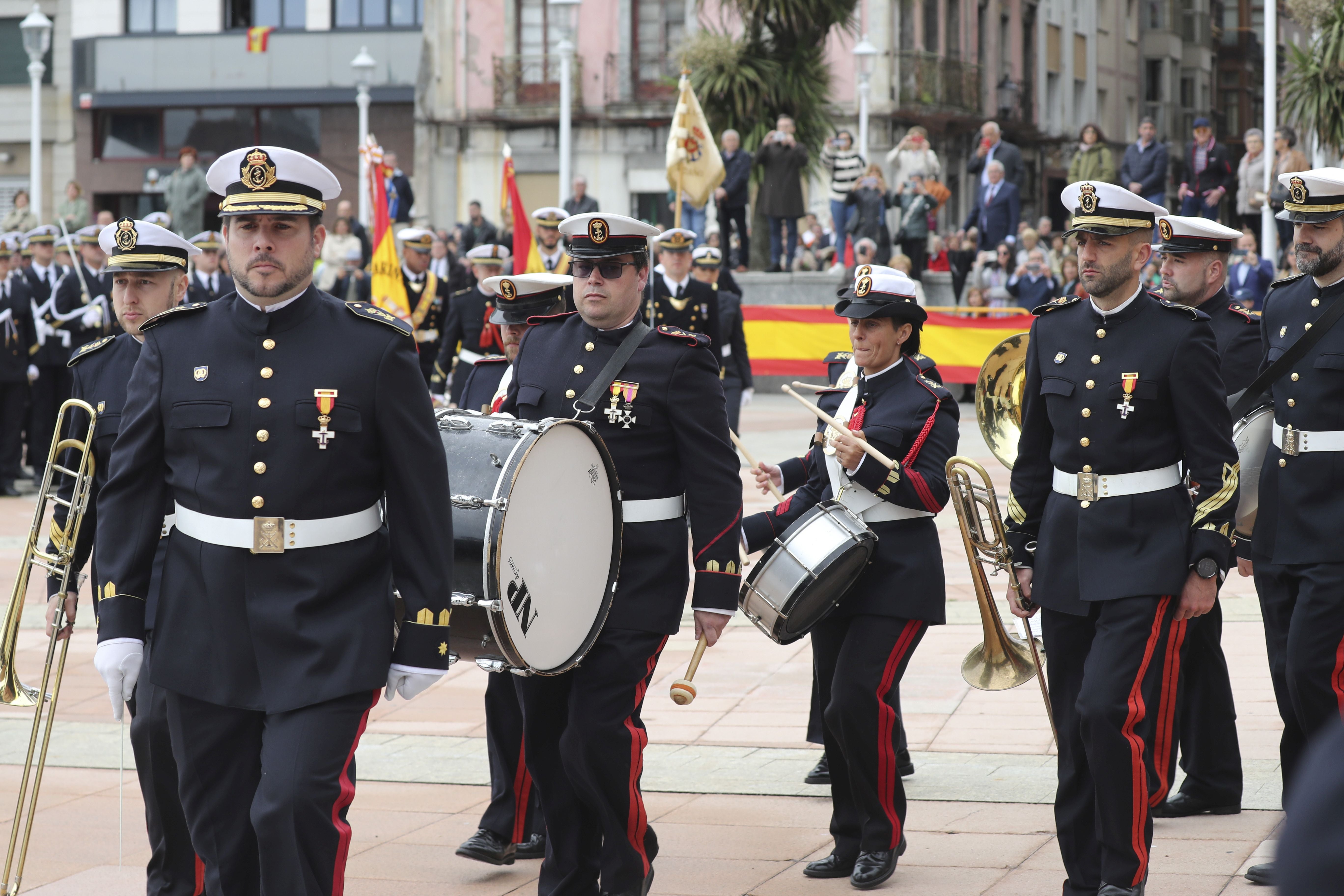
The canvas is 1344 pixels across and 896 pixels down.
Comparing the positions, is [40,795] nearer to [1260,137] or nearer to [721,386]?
[721,386]

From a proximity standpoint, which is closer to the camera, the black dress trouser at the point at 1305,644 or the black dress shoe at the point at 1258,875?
the black dress shoe at the point at 1258,875

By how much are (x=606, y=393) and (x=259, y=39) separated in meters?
38.5

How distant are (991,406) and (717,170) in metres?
10.1

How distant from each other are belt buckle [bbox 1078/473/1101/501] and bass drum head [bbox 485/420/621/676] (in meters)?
1.38

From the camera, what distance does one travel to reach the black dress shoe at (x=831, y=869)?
5.73 m

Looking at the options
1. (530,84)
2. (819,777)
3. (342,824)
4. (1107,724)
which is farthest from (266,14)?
(342,824)

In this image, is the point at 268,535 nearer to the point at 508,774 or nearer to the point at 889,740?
the point at 508,774

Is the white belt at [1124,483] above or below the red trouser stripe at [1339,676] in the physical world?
above

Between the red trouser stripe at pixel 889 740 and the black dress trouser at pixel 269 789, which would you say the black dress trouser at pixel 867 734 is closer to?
the red trouser stripe at pixel 889 740

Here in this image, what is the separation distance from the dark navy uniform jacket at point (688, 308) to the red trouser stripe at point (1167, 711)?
26.3 feet

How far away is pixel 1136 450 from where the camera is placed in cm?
530

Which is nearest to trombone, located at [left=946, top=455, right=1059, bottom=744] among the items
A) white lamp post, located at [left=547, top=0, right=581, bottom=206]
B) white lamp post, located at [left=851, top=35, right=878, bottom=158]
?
white lamp post, located at [left=547, top=0, right=581, bottom=206]

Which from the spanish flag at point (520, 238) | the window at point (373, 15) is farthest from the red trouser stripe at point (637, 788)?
the window at point (373, 15)

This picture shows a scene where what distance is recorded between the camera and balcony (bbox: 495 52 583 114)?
40781 mm
